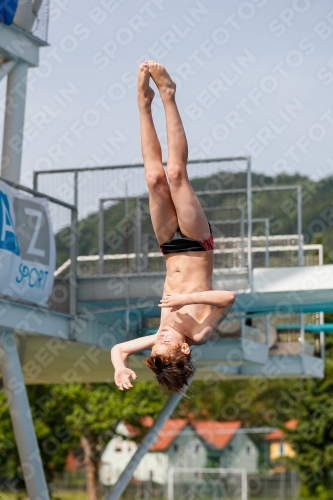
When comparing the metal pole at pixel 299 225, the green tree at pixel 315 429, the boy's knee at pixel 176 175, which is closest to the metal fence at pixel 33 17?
the metal pole at pixel 299 225

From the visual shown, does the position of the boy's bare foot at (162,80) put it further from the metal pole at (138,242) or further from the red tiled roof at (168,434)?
the red tiled roof at (168,434)

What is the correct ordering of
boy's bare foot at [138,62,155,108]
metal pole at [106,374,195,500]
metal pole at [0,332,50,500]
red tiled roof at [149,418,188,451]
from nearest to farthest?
boy's bare foot at [138,62,155,108], metal pole at [0,332,50,500], metal pole at [106,374,195,500], red tiled roof at [149,418,188,451]

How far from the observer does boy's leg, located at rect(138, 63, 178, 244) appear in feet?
26.1

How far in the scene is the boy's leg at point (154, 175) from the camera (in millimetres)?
7941

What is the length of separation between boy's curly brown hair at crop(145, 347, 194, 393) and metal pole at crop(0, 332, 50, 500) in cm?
675

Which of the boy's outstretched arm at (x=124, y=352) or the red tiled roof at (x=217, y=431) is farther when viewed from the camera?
the red tiled roof at (x=217, y=431)

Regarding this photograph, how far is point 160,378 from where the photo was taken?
300 inches

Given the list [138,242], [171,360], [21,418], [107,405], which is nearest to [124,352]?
[171,360]

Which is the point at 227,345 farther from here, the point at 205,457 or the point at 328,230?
the point at 328,230

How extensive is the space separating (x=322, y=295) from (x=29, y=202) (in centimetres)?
497

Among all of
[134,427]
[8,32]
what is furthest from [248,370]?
[134,427]

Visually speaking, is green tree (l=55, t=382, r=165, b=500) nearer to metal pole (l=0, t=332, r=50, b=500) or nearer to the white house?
metal pole (l=0, t=332, r=50, b=500)

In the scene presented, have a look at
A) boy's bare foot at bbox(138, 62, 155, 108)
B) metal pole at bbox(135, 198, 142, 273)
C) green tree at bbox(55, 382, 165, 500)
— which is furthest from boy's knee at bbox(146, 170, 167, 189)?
green tree at bbox(55, 382, 165, 500)

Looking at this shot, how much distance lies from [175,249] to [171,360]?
1.00m
